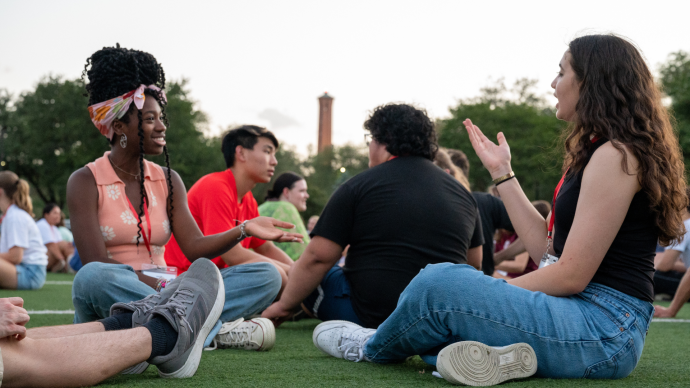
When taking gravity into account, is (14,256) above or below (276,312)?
below

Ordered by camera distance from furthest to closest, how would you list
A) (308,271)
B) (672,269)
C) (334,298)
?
(672,269)
(334,298)
(308,271)

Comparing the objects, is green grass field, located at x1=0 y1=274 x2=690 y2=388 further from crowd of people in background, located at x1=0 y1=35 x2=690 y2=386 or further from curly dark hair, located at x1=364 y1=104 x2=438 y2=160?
curly dark hair, located at x1=364 y1=104 x2=438 y2=160

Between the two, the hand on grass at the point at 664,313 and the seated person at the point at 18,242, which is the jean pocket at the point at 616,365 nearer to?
the hand on grass at the point at 664,313

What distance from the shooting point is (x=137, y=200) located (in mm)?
4051

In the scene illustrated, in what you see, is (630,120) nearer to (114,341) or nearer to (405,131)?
(405,131)

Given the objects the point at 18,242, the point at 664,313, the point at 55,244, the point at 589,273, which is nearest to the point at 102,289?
the point at 589,273

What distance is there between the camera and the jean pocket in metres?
2.78

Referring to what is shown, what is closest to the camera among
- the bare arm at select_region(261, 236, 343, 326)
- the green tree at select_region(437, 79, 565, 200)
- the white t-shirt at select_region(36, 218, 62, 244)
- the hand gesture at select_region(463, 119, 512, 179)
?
the hand gesture at select_region(463, 119, 512, 179)

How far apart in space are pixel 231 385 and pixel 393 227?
164 centimetres

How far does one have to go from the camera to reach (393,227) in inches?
158

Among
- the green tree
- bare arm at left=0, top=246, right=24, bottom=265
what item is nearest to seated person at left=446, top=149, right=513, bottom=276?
bare arm at left=0, top=246, right=24, bottom=265

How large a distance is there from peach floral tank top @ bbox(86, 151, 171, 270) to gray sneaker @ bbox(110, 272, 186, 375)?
3.48ft

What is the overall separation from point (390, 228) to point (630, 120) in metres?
1.64

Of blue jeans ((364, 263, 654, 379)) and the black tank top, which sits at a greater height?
the black tank top
